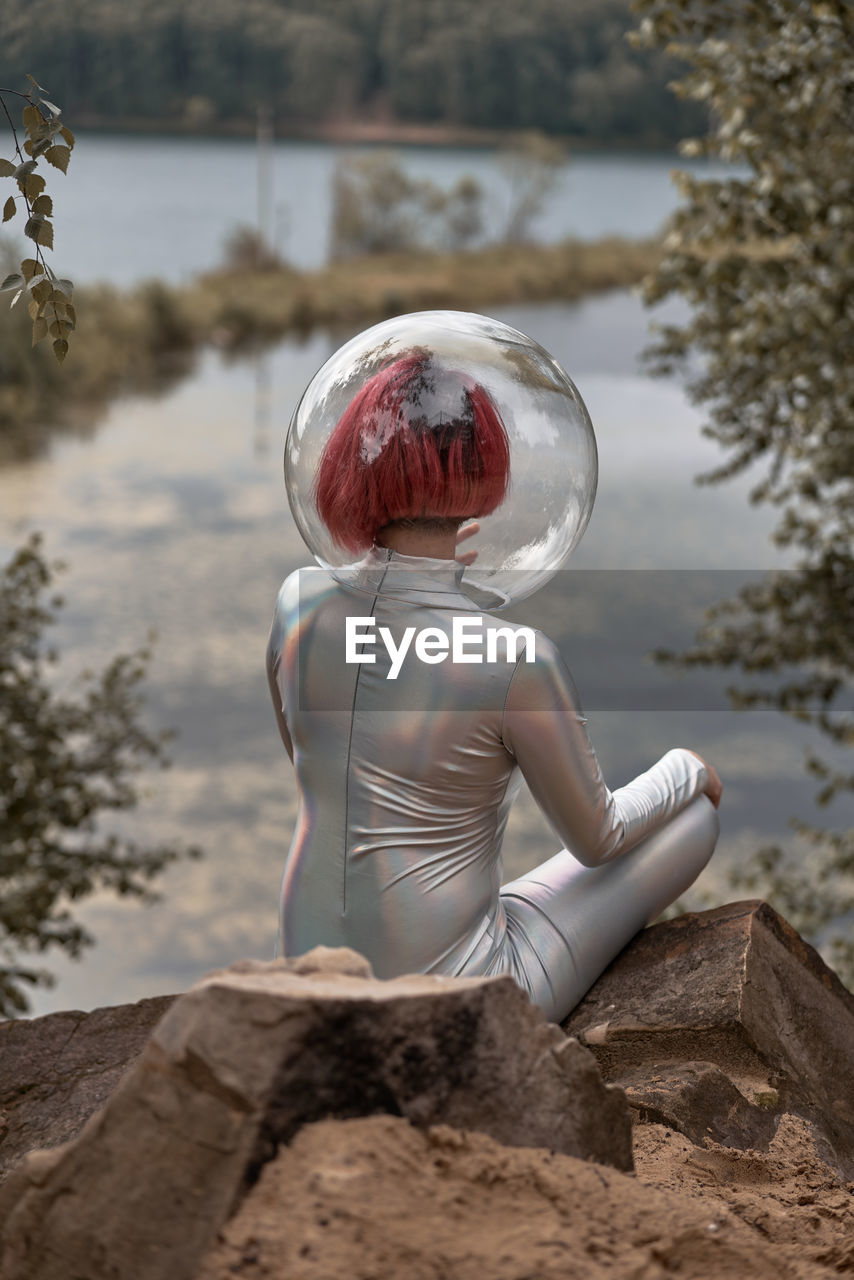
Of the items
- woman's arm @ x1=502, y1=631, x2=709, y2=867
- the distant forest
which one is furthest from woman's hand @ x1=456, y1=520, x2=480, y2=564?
the distant forest

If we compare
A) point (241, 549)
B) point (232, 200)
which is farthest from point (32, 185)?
point (232, 200)

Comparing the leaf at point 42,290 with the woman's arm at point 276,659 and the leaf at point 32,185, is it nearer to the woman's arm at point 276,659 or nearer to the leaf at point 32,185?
the leaf at point 32,185

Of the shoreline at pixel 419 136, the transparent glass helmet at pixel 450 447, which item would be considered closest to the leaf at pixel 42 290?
the transparent glass helmet at pixel 450 447

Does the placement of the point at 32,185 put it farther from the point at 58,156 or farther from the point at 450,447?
the point at 450,447

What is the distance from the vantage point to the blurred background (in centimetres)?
759

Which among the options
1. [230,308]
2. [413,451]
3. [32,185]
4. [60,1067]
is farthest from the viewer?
[230,308]

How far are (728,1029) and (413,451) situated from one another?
3.81 ft

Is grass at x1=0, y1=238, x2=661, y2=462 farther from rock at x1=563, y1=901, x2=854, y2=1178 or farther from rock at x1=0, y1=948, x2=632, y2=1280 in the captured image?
rock at x1=0, y1=948, x2=632, y2=1280

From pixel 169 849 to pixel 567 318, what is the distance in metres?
25.1

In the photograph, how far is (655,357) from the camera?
19.2ft

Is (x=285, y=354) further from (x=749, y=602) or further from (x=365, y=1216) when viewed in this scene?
(x=365, y=1216)

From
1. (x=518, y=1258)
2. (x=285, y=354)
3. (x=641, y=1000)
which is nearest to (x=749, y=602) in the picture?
(x=641, y=1000)

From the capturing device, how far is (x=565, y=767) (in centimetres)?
182

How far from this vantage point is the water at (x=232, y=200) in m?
29.9
